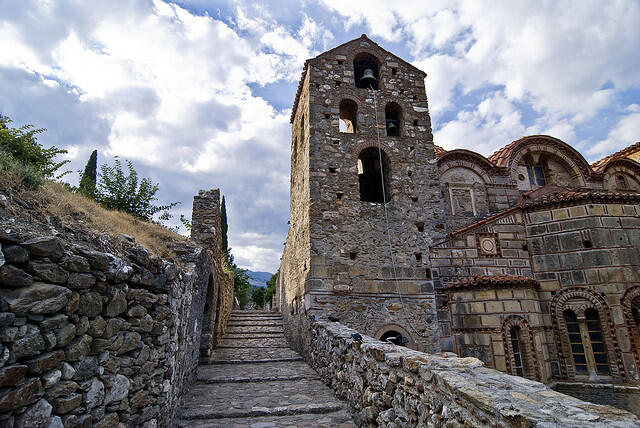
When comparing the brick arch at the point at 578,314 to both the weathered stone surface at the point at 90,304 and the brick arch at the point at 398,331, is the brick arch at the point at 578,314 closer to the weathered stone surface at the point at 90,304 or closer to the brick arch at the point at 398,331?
the brick arch at the point at 398,331

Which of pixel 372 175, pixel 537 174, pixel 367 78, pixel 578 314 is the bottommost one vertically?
pixel 578 314

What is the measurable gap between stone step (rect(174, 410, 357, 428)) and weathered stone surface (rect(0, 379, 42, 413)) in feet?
10.00

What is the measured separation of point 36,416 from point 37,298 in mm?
760

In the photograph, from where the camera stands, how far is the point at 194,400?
5852 millimetres

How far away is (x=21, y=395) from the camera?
219 centimetres

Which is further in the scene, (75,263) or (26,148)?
(26,148)

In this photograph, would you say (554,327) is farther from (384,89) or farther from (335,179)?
(384,89)

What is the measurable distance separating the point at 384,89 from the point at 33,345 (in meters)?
11.0

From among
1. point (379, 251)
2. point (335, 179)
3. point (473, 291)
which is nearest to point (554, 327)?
point (473, 291)

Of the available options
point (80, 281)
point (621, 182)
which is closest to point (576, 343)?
point (621, 182)

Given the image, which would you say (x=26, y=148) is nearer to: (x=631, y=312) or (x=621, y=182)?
(x=631, y=312)

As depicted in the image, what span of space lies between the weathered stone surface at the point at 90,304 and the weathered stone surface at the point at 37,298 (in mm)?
211

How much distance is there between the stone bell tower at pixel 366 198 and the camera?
8859 mm

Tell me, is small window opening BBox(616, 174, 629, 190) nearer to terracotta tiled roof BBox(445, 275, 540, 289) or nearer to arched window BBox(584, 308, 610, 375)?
arched window BBox(584, 308, 610, 375)
